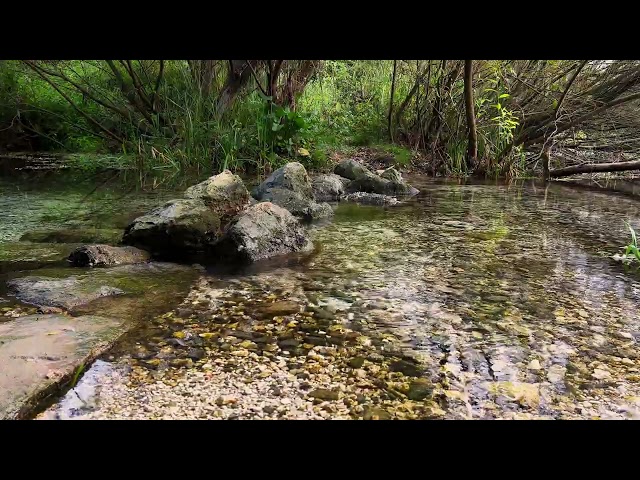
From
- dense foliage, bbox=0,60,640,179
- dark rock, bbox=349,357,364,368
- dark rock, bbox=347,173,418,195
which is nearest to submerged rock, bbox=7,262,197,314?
dark rock, bbox=349,357,364,368

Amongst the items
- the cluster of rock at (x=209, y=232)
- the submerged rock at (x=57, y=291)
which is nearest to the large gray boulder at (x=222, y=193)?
the cluster of rock at (x=209, y=232)

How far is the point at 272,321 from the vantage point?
251 cm

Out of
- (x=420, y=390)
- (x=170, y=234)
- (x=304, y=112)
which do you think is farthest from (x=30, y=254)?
(x=304, y=112)

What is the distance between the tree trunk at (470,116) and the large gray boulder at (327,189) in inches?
112

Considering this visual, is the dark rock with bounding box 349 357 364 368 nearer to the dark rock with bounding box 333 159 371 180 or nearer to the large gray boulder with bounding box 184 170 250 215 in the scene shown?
the large gray boulder with bounding box 184 170 250 215

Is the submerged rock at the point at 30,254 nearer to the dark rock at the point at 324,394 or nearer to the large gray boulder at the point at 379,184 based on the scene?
the dark rock at the point at 324,394

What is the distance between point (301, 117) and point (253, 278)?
18.0ft

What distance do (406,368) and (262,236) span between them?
197 centimetres

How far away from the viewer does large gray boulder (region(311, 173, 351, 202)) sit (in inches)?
266

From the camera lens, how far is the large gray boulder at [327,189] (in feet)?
22.2

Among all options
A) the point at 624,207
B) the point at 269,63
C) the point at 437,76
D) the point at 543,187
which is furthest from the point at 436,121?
the point at 624,207

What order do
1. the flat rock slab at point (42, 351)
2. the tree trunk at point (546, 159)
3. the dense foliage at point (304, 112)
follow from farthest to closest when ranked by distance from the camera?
the tree trunk at point (546, 159), the dense foliage at point (304, 112), the flat rock slab at point (42, 351)

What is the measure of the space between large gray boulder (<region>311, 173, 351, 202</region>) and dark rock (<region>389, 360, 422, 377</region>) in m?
4.70

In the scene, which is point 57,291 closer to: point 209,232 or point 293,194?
point 209,232
